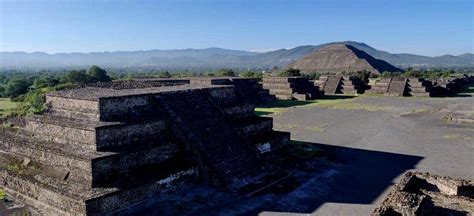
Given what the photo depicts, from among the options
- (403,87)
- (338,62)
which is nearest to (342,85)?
(403,87)

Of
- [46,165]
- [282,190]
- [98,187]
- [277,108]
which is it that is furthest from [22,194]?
[277,108]

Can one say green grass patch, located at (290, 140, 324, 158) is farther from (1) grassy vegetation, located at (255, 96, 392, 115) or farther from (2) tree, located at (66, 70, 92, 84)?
(2) tree, located at (66, 70, 92, 84)

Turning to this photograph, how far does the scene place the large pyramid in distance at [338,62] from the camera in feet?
342

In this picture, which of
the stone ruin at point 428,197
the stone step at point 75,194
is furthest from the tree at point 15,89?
the stone ruin at point 428,197

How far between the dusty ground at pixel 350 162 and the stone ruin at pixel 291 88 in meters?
9.63

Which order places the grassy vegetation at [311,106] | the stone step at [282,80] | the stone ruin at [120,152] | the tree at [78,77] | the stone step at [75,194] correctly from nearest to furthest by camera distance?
the stone step at [75,194] < the stone ruin at [120,152] < the grassy vegetation at [311,106] < the stone step at [282,80] < the tree at [78,77]

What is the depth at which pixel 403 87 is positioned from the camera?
44312 millimetres

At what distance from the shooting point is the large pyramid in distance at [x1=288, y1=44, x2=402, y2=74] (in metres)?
104

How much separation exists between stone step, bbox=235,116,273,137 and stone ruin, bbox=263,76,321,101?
963 inches

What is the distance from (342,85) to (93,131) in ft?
139

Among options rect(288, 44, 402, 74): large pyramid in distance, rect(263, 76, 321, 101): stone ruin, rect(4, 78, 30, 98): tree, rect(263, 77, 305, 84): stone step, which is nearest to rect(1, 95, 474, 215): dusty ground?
rect(263, 76, 321, 101): stone ruin

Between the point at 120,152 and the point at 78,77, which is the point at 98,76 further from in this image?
the point at 120,152

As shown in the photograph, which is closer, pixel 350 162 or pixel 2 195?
pixel 2 195

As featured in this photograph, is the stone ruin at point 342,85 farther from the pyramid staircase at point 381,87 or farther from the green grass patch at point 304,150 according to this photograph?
the green grass patch at point 304,150
